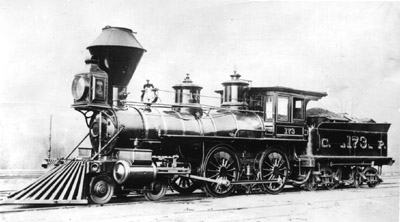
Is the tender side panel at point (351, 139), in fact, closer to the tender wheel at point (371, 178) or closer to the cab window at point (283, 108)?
the tender wheel at point (371, 178)

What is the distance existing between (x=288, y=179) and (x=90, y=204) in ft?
20.9

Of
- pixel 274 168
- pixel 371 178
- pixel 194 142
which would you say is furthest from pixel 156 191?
pixel 371 178

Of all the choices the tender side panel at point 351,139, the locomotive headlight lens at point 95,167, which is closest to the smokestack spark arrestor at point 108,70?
the locomotive headlight lens at point 95,167

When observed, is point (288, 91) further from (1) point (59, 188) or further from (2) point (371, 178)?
(1) point (59, 188)

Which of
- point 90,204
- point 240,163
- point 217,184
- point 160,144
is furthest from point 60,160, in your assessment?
point 240,163

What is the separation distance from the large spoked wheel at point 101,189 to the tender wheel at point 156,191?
90cm

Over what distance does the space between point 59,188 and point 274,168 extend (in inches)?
239

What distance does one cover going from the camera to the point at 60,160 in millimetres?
9773

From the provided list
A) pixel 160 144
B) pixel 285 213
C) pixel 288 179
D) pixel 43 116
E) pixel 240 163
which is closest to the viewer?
pixel 285 213

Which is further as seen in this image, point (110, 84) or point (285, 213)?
→ point (110, 84)

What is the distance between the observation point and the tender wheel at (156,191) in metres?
9.84

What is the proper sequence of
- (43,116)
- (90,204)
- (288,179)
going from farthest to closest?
1. (43,116)
2. (288,179)
3. (90,204)

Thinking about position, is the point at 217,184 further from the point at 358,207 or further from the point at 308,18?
the point at 308,18

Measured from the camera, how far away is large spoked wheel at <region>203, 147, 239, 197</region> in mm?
10961
